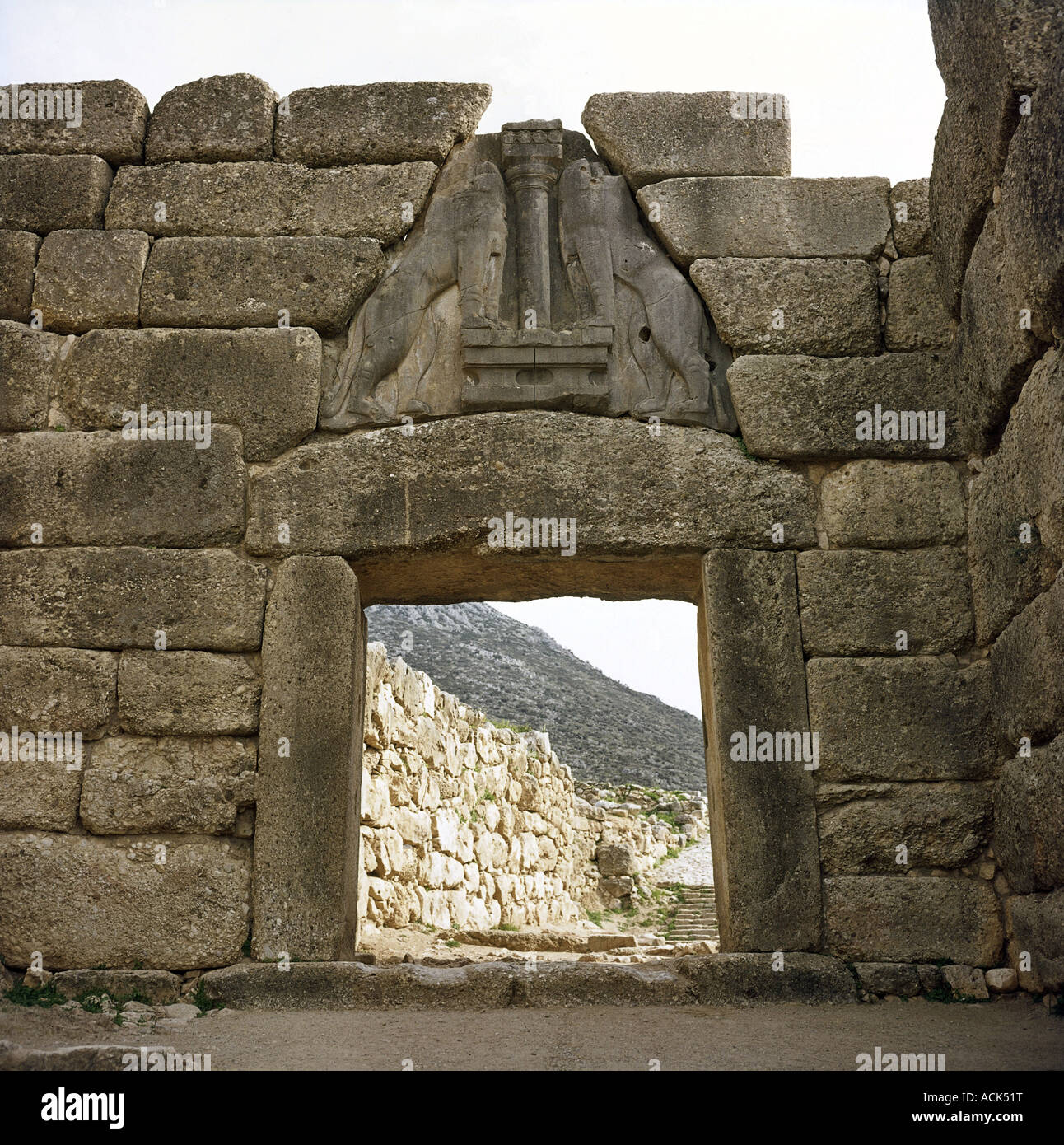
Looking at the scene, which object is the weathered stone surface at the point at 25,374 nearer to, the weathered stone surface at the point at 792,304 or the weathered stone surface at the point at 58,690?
the weathered stone surface at the point at 58,690

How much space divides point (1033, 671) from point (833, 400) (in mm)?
1520

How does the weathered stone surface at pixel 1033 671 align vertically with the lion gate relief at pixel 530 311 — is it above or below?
below

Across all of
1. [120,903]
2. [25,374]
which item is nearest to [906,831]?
[120,903]

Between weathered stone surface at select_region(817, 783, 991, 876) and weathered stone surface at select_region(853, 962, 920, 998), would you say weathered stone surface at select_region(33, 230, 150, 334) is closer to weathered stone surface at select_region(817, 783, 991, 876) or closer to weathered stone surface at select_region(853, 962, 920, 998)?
weathered stone surface at select_region(817, 783, 991, 876)

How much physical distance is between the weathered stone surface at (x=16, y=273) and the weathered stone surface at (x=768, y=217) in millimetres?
2819

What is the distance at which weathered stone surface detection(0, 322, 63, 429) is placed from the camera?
5105 millimetres

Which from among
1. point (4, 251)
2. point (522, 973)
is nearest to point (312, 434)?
point (4, 251)

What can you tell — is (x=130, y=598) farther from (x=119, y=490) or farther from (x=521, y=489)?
(x=521, y=489)

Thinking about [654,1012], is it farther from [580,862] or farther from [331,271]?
[580,862]

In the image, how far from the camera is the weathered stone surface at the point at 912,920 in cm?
443

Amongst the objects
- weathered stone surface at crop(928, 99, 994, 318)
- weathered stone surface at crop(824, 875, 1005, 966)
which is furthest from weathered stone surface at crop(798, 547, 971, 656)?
weathered stone surface at crop(928, 99, 994, 318)

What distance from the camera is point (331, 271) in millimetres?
5293

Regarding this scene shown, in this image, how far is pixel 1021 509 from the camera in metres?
4.32

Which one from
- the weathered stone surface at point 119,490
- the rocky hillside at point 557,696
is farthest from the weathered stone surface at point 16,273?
the rocky hillside at point 557,696
